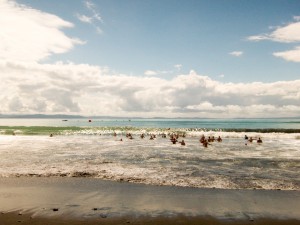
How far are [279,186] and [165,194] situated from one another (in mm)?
6394

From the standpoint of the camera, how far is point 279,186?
1636 centimetres

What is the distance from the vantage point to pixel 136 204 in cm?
1260

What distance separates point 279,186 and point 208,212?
6600 millimetres

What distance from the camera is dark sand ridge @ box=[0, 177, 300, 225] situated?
1077 cm

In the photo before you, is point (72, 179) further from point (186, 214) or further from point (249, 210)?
point (249, 210)

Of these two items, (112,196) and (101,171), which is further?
(101,171)

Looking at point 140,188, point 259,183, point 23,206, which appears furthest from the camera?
point 259,183

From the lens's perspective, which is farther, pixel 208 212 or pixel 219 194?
pixel 219 194

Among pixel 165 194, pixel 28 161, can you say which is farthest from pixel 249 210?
pixel 28 161

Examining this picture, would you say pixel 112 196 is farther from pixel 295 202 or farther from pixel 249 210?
pixel 295 202

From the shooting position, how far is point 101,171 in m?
20.5

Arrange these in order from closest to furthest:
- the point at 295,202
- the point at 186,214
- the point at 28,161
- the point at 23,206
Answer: the point at 186,214 → the point at 23,206 → the point at 295,202 → the point at 28,161

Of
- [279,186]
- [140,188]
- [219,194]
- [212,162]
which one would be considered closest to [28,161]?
[140,188]

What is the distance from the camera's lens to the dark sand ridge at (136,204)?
10773 mm
